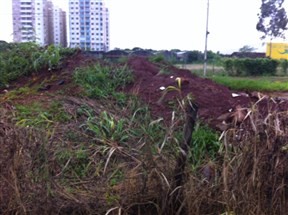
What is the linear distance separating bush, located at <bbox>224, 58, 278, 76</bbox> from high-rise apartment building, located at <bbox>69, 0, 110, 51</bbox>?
7874 millimetres

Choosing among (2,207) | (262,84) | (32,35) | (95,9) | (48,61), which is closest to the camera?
(2,207)

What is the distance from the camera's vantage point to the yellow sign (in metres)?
25.8

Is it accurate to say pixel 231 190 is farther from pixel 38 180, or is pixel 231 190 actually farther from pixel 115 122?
pixel 115 122

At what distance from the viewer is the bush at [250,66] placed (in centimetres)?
1978

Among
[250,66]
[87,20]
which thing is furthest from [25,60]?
[250,66]

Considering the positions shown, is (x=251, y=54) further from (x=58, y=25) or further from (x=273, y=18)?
(x=58, y=25)

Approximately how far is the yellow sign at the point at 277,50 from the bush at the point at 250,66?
535cm

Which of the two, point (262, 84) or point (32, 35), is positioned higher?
point (32, 35)

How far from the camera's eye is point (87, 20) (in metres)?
13.0

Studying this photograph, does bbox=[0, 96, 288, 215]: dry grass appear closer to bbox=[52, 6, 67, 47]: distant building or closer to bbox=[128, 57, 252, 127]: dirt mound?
bbox=[128, 57, 252, 127]: dirt mound

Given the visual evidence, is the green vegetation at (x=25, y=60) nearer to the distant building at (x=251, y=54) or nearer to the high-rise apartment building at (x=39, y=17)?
the high-rise apartment building at (x=39, y=17)

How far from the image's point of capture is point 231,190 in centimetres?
227

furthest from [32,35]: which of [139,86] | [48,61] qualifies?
[139,86]

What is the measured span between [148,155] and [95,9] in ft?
37.0
